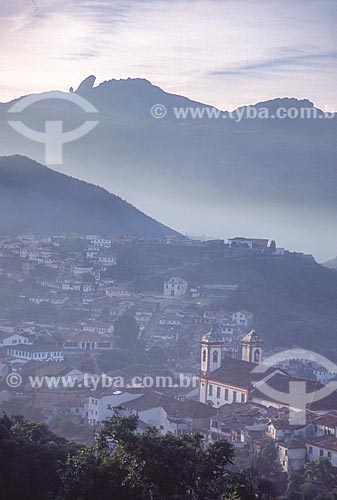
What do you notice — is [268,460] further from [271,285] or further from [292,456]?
[271,285]

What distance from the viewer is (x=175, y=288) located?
32.8 meters

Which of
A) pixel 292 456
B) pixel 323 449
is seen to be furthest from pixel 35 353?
pixel 323 449

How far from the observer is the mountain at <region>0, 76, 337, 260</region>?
6072 centimetres

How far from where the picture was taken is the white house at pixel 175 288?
107 feet

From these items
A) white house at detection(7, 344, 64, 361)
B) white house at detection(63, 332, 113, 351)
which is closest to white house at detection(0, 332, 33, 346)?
white house at detection(7, 344, 64, 361)

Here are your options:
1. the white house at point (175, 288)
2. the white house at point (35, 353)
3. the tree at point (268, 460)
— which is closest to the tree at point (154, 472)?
the tree at point (268, 460)

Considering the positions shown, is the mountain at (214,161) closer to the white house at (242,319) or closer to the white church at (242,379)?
the white house at (242,319)

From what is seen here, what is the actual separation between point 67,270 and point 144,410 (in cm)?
1718

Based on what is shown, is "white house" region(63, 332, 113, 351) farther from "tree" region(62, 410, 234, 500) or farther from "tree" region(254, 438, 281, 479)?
"tree" region(62, 410, 234, 500)

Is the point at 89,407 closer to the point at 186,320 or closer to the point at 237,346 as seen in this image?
the point at 237,346

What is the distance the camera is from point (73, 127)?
2530 inches

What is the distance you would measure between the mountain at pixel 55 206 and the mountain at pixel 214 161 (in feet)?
27.8

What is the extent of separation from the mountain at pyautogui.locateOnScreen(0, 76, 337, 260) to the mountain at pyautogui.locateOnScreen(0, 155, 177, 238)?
8.49 meters

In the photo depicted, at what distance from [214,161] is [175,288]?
118ft
